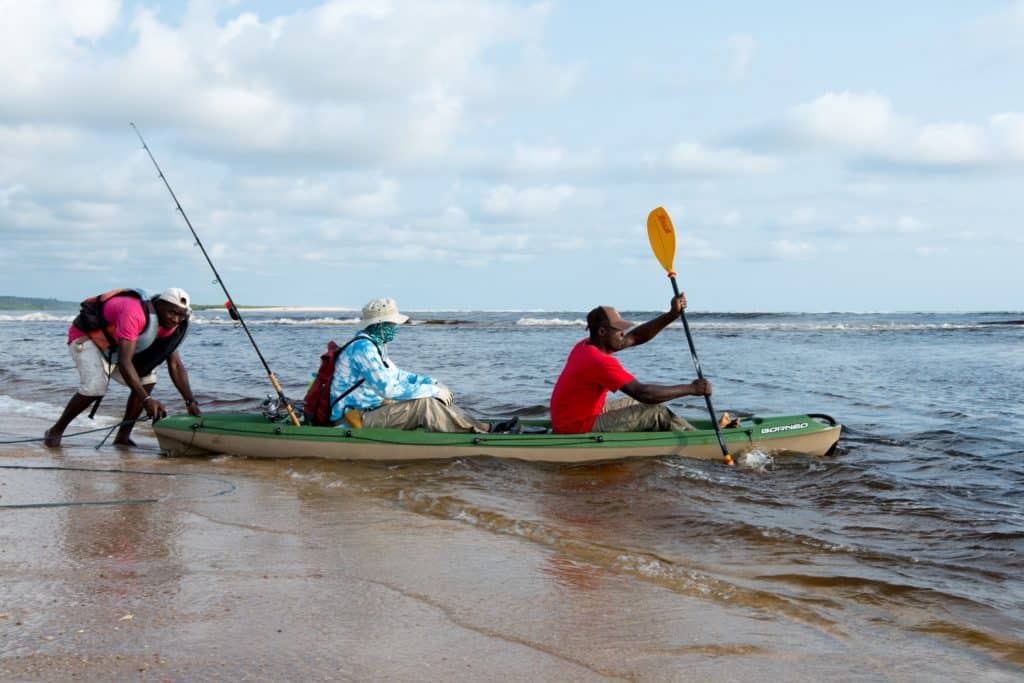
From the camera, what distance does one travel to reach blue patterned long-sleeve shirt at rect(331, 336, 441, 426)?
7.49 meters

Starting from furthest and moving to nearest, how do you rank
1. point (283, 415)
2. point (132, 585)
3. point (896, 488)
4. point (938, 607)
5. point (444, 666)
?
point (283, 415)
point (896, 488)
point (938, 607)
point (132, 585)
point (444, 666)

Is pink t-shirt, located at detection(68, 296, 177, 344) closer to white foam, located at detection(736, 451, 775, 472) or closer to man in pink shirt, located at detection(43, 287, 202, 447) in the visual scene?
man in pink shirt, located at detection(43, 287, 202, 447)

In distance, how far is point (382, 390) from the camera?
7707mm

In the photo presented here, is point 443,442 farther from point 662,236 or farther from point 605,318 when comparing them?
point 662,236

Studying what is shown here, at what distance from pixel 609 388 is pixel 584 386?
12.5 inches

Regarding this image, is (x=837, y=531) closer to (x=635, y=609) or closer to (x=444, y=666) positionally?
(x=635, y=609)

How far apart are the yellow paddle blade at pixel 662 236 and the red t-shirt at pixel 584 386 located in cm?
173

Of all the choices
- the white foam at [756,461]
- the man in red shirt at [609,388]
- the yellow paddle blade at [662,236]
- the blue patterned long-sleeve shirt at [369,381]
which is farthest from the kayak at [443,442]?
the yellow paddle blade at [662,236]

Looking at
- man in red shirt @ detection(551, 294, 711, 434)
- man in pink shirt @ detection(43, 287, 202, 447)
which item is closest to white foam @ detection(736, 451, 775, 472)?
man in red shirt @ detection(551, 294, 711, 434)

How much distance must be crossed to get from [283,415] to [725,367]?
1449 centimetres

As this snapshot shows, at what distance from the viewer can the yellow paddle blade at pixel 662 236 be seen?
353 inches

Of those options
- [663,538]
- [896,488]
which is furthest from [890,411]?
[663,538]

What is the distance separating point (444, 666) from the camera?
304 cm

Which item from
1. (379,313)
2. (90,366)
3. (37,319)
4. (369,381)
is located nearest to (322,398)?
(369,381)
